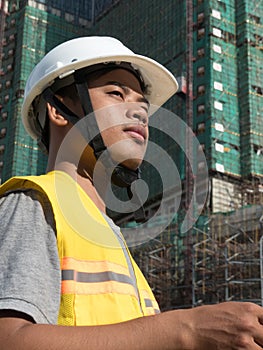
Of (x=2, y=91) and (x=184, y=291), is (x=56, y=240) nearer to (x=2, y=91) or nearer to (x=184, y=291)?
(x=184, y=291)

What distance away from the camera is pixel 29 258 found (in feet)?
4.79

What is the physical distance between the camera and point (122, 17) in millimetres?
56562

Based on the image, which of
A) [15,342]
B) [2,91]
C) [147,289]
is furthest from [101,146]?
[2,91]

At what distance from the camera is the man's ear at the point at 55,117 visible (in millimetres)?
2180

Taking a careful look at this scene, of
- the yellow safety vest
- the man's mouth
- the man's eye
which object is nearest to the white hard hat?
the man's eye

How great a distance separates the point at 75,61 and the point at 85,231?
0.74 m

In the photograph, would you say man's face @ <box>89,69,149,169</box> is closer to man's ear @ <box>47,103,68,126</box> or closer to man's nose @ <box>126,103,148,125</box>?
man's nose @ <box>126,103,148,125</box>

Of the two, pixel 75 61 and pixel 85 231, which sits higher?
pixel 75 61

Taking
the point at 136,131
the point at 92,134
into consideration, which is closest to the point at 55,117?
the point at 92,134

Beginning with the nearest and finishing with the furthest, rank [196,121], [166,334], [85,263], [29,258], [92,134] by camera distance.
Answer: [166,334], [29,258], [85,263], [92,134], [196,121]

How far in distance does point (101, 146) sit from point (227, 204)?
40735 millimetres

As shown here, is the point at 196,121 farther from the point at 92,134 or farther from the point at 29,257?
the point at 29,257

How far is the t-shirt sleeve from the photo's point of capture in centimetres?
140

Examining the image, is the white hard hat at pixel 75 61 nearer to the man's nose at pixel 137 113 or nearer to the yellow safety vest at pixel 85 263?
the man's nose at pixel 137 113
